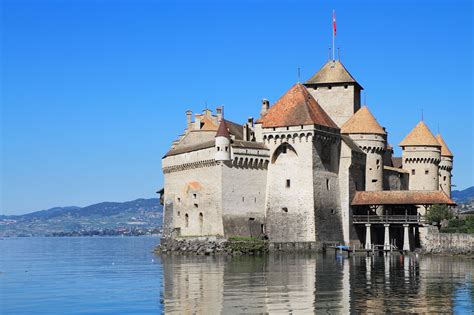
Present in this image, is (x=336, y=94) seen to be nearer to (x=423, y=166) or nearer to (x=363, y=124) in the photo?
(x=363, y=124)

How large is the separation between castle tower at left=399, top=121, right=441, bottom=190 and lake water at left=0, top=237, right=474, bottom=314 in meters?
20.5

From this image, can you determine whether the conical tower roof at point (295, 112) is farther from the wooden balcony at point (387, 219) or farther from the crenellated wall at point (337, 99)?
the crenellated wall at point (337, 99)

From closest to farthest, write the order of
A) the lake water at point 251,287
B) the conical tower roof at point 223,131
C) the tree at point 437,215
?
the lake water at point 251,287 < the tree at point 437,215 < the conical tower roof at point 223,131

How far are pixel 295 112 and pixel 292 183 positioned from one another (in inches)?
227

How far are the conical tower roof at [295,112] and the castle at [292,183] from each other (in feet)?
0.27

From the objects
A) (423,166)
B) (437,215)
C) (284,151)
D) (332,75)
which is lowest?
(437,215)

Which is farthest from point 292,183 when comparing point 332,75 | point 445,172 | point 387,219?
point 445,172

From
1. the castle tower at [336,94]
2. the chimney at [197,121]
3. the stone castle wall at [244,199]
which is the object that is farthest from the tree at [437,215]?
the chimney at [197,121]

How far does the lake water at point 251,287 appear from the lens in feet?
125

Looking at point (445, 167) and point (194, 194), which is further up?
point (445, 167)

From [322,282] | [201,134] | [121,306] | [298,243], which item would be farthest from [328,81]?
[121,306]

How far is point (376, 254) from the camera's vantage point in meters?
71.7

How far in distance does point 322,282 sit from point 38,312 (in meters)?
15.4

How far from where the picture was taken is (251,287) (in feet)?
147
